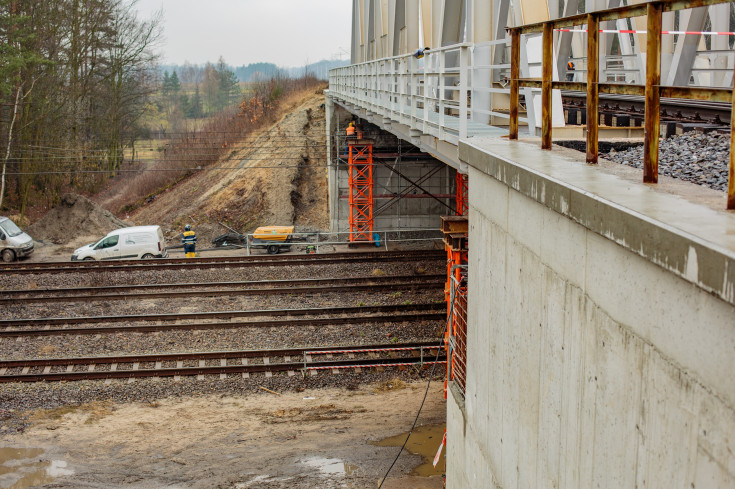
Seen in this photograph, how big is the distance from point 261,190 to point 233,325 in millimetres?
21647

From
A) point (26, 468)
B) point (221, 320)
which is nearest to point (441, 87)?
point (26, 468)

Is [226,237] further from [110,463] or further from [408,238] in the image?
[110,463]

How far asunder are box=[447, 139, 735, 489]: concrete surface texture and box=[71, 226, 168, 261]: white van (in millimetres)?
22880

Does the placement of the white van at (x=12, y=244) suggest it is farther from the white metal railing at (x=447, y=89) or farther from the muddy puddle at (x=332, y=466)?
the muddy puddle at (x=332, y=466)

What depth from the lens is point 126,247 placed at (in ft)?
91.6

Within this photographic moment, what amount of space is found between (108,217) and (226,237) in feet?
25.2

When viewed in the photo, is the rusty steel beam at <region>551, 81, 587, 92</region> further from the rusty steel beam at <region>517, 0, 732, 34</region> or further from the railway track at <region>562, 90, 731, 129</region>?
the railway track at <region>562, 90, 731, 129</region>

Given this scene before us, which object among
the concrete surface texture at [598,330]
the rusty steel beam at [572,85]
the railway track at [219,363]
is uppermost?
the rusty steel beam at [572,85]

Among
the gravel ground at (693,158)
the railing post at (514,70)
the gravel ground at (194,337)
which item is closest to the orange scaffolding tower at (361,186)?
the gravel ground at (194,337)

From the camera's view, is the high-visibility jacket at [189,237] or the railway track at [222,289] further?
the high-visibility jacket at [189,237]

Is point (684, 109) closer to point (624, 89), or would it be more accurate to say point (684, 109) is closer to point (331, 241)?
point (624, 89)

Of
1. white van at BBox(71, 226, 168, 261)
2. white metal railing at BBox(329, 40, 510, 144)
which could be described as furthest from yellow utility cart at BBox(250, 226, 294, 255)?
white metal railing at BBox(329, 40, 510, 144)

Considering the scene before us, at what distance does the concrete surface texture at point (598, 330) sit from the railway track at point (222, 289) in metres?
14.9

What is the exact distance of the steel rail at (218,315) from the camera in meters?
19.2
